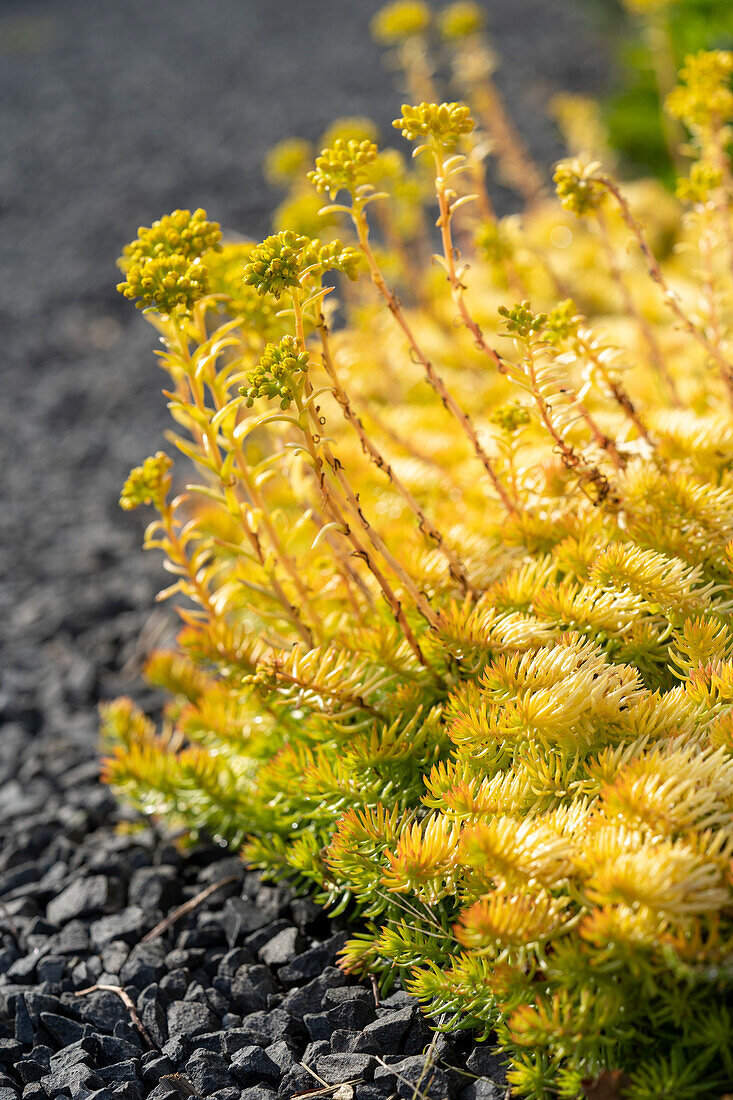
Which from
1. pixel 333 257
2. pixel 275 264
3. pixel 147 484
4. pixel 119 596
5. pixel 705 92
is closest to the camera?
pixel 275 264

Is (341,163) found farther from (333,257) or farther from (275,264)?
(275,264)

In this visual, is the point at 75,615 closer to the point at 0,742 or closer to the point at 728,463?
the point at 0,742

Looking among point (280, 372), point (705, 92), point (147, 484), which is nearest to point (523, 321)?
point (280, 372)

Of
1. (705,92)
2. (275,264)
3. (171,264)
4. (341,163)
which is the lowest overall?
(275,264)

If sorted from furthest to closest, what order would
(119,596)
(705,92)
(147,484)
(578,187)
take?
(119,596)
(705,92)
(578,187)
(147,484)

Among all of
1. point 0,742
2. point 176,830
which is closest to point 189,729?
point 176,830

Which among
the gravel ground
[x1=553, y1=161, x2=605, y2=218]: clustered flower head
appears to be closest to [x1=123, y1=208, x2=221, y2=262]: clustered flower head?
[x1=553, y1=161, x2=605, y2=218]: clustered flower head

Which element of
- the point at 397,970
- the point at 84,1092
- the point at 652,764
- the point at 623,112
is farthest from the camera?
the point at 623,112
